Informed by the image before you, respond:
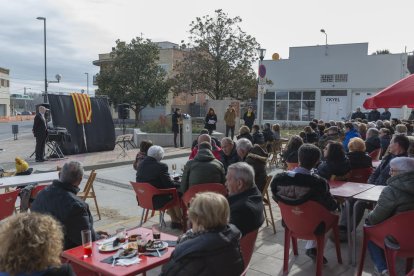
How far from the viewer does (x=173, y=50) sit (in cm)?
3619

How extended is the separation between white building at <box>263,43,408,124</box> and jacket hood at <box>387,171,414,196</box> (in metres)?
→ 21.0

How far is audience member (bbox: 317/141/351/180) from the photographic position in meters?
5.07

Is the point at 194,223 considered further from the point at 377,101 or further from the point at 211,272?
the point at 377,101

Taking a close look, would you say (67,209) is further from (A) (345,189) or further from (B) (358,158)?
(B) (358,158)

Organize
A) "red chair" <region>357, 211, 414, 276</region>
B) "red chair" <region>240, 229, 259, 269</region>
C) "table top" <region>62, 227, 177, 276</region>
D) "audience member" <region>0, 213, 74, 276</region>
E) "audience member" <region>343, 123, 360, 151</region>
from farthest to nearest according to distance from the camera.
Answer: "audience member" <region>343, 123, 360, 151</region>
"red chair" <region>357, 211, 414, 276</region>
"red chair" <region>240, 229, 259, 269</region>
"table top" <region>62, 227, 177, 276</region>
"audience member" <region>0, 213, 74, 276</region>

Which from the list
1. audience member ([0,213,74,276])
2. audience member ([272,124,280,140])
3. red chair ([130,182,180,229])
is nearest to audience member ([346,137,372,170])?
red chair ([130,182,180,229])

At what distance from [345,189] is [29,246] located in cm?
363

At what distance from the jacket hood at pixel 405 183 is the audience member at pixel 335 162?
1588mm

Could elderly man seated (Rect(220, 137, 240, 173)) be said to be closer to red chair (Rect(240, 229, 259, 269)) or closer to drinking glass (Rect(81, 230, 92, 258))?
red chair (Rect(240, 229, 259, 269))

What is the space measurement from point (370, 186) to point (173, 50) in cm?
3314

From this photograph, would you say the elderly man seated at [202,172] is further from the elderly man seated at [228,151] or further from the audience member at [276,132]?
the audience member at [276,132]

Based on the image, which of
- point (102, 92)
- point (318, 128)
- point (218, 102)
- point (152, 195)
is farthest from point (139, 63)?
point (152, 195)

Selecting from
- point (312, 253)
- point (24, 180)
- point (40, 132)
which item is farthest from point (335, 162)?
point (40, 132)

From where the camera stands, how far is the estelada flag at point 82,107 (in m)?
13.1
